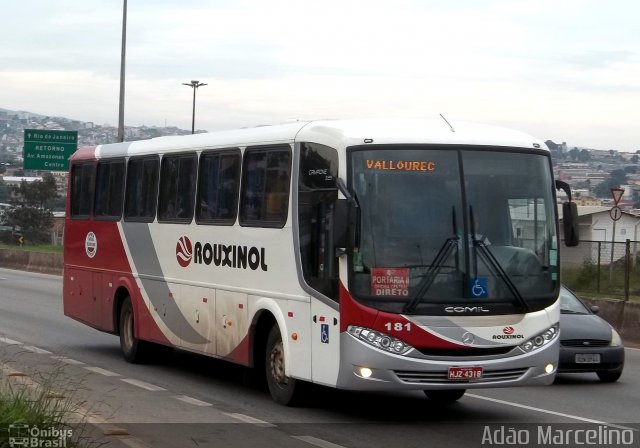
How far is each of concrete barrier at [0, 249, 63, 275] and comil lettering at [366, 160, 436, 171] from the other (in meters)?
33.5

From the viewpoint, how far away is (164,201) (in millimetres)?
16500

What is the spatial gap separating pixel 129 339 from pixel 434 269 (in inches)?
287

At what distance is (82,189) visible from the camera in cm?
1977

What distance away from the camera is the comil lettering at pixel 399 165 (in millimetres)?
11898

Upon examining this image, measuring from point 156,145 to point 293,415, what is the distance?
579cm

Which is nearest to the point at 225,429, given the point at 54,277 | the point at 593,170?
the point at 54,277

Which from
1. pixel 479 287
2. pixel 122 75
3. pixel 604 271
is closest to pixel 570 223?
pixel 479 287

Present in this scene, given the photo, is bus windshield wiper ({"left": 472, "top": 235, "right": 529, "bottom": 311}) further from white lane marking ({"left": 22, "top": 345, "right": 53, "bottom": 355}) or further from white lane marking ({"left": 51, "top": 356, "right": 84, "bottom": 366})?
white lane marking ({"left": 22, "top": 345, "right": 53, "bottom": 355})

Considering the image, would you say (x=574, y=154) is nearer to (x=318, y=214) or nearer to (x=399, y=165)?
(x=318, y=214)

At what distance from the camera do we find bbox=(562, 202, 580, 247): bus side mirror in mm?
12336

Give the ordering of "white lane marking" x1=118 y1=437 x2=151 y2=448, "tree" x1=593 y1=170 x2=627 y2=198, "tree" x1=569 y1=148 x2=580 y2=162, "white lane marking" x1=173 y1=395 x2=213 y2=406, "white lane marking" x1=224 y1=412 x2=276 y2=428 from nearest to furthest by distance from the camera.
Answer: "white lane marking" x1=118 y1=437 x2=151 y2=448 < "white lane marking" x1=224 y1=412 x2=276 y2=428 < "white lane marking" x1=173 y1=395 x2=213 y2=406 < "tree" x1=569 y1=148 x2=580 y2=162 < "tree" x1=593 y1=170 x2=627 y2=198

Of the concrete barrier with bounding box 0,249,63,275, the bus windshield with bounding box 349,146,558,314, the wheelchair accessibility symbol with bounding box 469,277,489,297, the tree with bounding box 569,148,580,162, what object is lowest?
the concrete barrier with bounding box 0,249,63,275

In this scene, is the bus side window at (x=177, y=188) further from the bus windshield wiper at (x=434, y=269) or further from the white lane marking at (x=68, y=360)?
the bus windshield wiper at (x=434, y=269)

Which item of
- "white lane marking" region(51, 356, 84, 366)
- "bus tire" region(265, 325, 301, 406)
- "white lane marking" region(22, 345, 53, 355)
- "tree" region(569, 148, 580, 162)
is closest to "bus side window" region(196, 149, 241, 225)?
"bus tire" region(265, 325, 301, 406)
